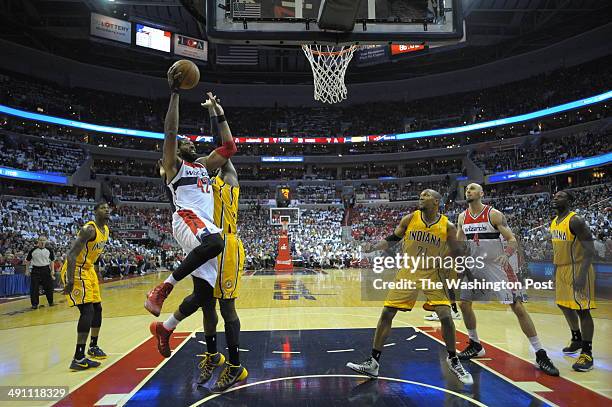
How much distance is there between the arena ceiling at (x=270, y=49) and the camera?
24953 mm

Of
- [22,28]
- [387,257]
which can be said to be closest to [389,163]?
[387,257]

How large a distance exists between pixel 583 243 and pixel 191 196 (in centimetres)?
453

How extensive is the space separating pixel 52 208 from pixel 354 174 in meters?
24.5

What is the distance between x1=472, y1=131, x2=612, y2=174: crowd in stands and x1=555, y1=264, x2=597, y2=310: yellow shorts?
78.2 feet

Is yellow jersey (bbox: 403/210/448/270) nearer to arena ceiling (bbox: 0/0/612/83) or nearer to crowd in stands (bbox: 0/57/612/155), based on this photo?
arena ceiling (bbox: 0/0/612/83)

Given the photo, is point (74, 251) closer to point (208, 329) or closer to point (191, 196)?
point (208, 329)

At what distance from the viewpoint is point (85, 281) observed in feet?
17.2

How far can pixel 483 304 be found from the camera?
10094 mm

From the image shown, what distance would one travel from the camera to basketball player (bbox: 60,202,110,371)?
4988 mm

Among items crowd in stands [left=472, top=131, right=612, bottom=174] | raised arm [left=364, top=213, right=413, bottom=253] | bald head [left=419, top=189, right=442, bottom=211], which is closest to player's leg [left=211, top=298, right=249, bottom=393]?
raised arm [left=364, top=213, right=413, bottom=253]

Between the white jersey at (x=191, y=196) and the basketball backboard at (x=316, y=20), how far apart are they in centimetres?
192

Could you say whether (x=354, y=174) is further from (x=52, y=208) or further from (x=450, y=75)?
(x=52, y=208)

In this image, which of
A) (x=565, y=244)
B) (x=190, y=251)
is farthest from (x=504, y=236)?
(x=190, y=251)

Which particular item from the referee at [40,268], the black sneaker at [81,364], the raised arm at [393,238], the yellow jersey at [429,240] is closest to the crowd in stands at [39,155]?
the referee at [40,268]
